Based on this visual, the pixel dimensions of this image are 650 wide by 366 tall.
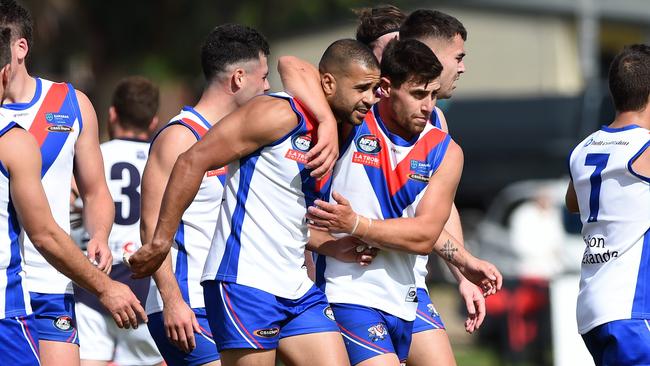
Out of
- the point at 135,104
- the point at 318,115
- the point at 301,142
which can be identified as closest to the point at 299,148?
the point at 301,142

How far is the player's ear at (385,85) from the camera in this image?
610cm

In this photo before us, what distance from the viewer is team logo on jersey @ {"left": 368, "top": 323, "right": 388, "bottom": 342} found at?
5980mm

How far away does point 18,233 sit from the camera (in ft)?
17.5

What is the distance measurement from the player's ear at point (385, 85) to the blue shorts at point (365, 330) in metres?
1.10

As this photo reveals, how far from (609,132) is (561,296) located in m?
7.75

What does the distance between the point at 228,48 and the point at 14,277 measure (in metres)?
1.97

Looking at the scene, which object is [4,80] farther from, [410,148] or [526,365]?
[526,365]

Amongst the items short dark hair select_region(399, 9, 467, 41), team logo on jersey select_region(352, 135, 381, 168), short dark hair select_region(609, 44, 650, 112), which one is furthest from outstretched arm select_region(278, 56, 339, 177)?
short dark hair select_region(609, 44, 650, 112)

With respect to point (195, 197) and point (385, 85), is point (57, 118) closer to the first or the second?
point (195, 197)

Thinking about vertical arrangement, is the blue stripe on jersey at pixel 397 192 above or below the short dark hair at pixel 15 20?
below

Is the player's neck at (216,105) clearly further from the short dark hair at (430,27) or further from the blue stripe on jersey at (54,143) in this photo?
the short dark hair at (430,27)

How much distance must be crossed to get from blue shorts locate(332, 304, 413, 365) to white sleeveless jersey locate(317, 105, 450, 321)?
4cm

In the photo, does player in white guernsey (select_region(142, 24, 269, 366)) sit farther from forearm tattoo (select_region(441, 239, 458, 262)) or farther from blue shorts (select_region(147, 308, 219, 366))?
forearm tattoo (select_region(441, 239, 458, 262))

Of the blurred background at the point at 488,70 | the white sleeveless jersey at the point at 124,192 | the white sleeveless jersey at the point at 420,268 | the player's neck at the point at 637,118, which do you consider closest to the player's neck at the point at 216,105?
the white sleeveless jersey at the point at 420,268
